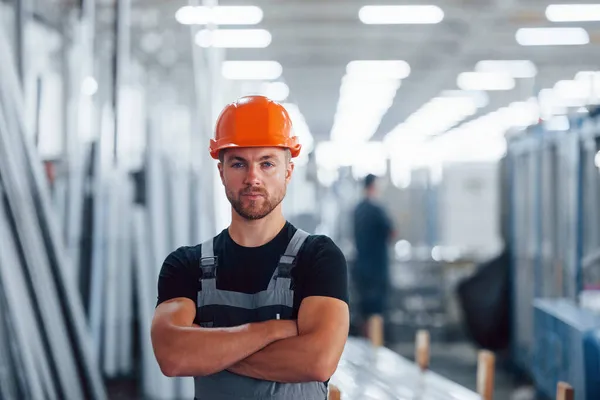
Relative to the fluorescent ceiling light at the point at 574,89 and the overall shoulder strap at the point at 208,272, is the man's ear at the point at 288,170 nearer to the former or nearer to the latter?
the overall shoulder strap at the point at 208,272

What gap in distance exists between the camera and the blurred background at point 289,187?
3316mm

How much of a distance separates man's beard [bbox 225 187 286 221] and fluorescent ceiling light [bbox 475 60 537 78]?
335 inches

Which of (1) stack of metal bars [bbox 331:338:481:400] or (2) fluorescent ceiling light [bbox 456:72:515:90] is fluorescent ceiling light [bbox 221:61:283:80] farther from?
(1) stack of metal bars [bbox 331:338:481:400]

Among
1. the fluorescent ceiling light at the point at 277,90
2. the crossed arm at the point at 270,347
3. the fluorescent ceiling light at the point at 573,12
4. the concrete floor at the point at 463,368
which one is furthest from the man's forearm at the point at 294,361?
the fluorescent ceiling light at the point at 277,90

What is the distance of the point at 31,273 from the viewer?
3141 millimetres

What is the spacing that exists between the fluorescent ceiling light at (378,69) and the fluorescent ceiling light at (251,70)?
3.42ft

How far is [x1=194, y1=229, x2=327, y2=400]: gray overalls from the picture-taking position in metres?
1.67

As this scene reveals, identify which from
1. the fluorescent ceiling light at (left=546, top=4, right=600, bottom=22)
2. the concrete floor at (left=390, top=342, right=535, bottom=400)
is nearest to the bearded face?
the concrete floor at (left=390, top=342, right=535, bottom=400)

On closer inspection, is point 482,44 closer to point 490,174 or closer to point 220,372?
point 490,174

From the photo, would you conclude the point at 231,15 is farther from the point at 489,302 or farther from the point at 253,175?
the point at 253,175

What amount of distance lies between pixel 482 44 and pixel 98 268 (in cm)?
572

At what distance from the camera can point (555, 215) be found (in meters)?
5.54

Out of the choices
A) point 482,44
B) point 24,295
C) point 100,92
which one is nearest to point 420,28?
point 482,44

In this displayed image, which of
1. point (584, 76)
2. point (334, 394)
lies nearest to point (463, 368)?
point (334, 394)
